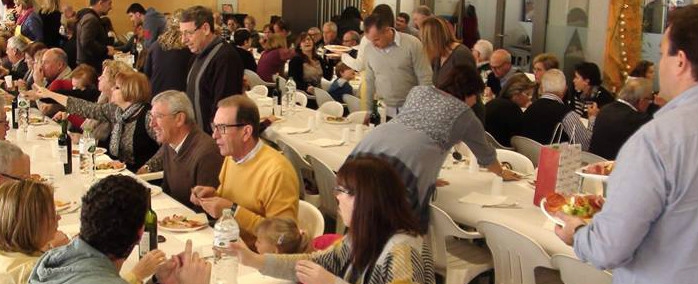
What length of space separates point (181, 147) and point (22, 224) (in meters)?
1.81

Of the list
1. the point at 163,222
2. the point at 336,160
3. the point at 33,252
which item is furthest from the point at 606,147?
the point at 33,252

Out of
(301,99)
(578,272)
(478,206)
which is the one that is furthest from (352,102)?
(578,272)

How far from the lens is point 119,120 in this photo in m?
5.89

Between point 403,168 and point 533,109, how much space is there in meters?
2.43

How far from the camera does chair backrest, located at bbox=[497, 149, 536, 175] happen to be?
5613 mm

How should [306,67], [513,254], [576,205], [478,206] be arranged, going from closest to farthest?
1. [576,205]
2. [513,254]
3. [478,206]
4. [306,67]

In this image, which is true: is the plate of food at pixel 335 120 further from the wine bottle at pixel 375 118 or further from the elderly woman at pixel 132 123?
the elderly woman at pixel 132 123

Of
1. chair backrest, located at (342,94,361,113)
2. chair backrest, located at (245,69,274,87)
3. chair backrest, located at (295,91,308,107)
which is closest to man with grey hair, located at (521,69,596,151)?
chair backrest, located at (342,94,361,113)

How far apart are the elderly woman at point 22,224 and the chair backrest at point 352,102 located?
5806 mm

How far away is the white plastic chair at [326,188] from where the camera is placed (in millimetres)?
5395

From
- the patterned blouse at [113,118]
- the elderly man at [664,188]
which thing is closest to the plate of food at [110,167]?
the patterned blouse at [113,118]

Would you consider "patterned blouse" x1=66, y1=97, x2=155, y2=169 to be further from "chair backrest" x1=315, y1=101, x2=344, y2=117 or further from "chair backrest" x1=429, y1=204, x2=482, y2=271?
"chair backrest" x1=315, y1=101, x2=344, y2=117

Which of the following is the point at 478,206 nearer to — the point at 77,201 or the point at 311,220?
the point at 311,220

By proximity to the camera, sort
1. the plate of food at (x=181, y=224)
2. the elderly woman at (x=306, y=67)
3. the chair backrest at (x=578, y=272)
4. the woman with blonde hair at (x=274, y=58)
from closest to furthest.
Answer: the chair backrest at (x=578, y=272), the plate of food at (x=181, y=224), the elderly woman at (x=306, y=67), the woman with blonde hair at (x=274, y=58)
